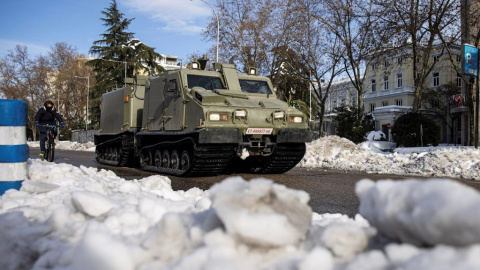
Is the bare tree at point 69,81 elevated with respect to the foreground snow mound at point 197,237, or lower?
elevated

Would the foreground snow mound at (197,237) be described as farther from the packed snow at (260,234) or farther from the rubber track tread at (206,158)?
the rubber track tread at (206,158)

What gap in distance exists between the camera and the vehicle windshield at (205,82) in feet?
36.7

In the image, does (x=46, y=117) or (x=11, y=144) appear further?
(x=46, y=117)

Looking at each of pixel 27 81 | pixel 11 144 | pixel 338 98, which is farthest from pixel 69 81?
pixel 11 144

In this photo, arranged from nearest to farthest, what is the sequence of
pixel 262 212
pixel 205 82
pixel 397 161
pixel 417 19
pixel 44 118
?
pixel 262 212 < pixel 205 82 < pixel 44 118 < pixel 397 161 < pixel 417 19

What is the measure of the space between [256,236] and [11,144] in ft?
13.2

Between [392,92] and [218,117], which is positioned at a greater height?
[392,92]

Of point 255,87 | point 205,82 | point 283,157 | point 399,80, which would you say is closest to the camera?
point 283,157

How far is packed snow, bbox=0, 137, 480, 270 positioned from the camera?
1960mm

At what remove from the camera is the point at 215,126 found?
962 cm

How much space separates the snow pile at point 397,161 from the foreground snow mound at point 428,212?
9789mm

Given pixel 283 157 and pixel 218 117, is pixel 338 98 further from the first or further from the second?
pixel 218 117

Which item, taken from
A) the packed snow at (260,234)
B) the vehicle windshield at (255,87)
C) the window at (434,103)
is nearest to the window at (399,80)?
the window at (434,103)

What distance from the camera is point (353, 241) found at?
228cm
